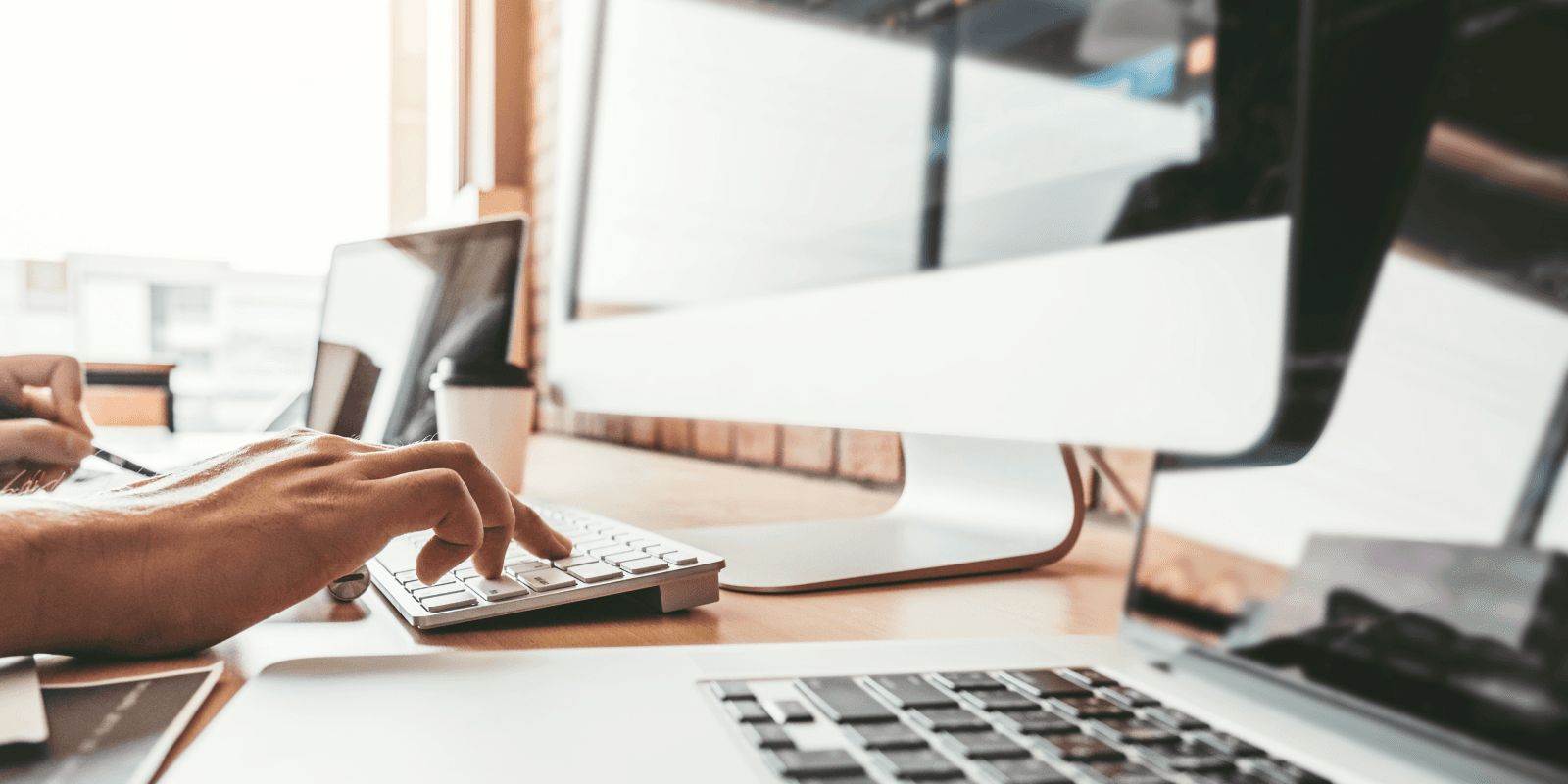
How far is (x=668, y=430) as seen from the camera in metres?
1.53

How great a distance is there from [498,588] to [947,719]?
0.25 metres

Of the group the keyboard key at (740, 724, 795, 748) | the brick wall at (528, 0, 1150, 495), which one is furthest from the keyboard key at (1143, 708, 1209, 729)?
the brick wall at (528, 0, 1150, 495)

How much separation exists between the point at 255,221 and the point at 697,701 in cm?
282

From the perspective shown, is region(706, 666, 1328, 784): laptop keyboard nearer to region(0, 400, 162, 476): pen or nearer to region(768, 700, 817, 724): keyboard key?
region(768, 700, 817, 724): keyboard key

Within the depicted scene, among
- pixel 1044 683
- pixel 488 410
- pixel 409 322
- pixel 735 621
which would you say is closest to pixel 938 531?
pixel 735 621

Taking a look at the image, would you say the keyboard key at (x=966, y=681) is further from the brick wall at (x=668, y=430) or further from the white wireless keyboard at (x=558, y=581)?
the brick wall at (x=668, y=430)

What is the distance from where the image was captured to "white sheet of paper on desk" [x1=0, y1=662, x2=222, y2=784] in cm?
21

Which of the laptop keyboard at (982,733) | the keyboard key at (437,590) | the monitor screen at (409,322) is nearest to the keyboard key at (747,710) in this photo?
the laptop keyboard at (982,733)

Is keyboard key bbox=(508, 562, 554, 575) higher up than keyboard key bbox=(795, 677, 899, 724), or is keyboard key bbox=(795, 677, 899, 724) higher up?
keyboard key bbox=(795, 677, 899, 724)

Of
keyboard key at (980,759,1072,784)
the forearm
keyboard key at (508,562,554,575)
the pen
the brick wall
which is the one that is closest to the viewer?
keyboard key at (980,759,1072,784)

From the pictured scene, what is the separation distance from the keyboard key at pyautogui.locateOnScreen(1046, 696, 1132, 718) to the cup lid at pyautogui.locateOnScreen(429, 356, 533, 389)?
25.7 inches

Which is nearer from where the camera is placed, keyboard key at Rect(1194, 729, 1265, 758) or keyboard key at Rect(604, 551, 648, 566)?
keyboard key at Rect(1194, 729, 1265, 758)

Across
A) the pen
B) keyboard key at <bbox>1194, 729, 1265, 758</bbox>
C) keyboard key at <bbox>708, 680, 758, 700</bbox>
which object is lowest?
the pen

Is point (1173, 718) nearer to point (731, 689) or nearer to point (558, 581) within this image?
point (731, 689)
